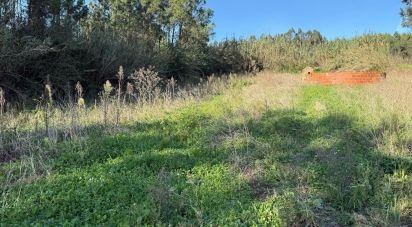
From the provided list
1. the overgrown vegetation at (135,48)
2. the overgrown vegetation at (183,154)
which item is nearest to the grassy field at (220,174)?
the overgrown vegetation at (183,154)

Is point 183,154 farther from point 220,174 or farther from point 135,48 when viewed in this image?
point 135,48

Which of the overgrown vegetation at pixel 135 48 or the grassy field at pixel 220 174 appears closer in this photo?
the grassy field at pixel 220 174

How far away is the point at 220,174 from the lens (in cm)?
508

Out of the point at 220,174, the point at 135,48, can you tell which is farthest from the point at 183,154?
the point at 135,48

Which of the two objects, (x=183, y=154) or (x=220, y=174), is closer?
(x=220, y=174)

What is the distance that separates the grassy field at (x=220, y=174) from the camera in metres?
3.90

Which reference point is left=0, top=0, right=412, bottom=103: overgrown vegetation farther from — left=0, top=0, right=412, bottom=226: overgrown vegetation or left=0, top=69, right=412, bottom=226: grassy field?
left=0, top=69, right=412, bottom=226: grassy field

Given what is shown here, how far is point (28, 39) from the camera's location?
11.2 meters

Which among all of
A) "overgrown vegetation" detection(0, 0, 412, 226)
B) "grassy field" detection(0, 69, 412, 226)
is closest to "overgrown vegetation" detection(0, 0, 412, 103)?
"overgrown vegetation" detection(0, 0, 412, 226)

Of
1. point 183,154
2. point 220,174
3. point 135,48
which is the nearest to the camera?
point 220,174

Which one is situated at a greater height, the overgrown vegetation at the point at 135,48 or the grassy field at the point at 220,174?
the overgrown vegetation at the point at 135,48

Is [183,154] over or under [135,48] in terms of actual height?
under

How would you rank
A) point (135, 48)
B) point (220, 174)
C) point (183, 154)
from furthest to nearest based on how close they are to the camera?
1. point (135, 48)
2. point (183, 154)
3. point (220, 174)

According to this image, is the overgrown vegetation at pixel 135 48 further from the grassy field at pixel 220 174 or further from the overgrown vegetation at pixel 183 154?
the grassy field at pixel 220 174
